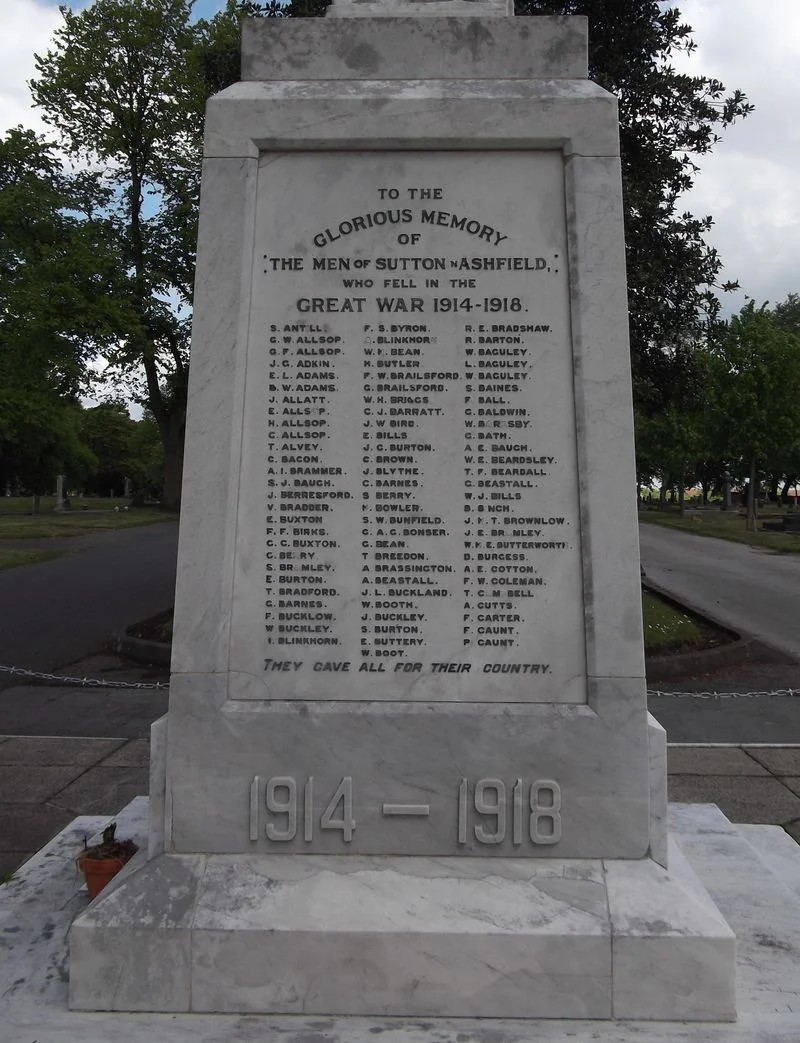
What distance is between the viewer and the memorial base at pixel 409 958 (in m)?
3.31

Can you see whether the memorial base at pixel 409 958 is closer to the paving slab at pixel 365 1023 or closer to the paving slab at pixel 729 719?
the paving slab at pixel 365 1023

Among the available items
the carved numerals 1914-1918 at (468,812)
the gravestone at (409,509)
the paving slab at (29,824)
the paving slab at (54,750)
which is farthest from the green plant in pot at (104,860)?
the paving slab at (54,750)

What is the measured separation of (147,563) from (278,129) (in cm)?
2100

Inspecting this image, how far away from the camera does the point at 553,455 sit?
12.7 ft

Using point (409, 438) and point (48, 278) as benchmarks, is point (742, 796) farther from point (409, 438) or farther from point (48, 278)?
point (48, 278)

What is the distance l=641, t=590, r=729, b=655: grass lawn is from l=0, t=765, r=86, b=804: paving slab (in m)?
7.41

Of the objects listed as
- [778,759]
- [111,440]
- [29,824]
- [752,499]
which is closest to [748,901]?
[778,759]

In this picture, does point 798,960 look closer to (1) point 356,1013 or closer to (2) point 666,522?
(1) point 356,1013

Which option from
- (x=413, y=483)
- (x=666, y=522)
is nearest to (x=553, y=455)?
(x=413, y=483)

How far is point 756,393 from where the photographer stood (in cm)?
3597

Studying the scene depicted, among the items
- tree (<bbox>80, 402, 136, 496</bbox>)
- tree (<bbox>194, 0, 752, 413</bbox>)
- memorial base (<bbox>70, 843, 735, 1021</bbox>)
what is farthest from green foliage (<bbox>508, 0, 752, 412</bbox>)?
tree (<bbox>80, 402, 136, 496</bbox>)

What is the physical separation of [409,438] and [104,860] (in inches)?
91.2

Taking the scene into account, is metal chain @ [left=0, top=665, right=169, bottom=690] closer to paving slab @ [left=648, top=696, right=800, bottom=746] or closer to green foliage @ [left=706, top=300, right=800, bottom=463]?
paving slab @ [left=648, top=696, right=800, bottom=746]

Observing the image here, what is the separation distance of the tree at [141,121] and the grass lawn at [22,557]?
597cm
